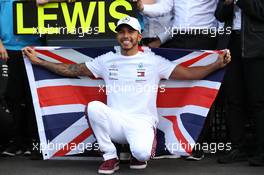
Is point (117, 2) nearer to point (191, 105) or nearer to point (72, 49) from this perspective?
point (72, 49)

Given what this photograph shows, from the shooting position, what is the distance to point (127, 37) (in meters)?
5.40

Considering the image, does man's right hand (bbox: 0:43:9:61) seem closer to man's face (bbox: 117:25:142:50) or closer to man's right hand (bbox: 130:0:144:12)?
man's face (bbox: 117:25:142:50)

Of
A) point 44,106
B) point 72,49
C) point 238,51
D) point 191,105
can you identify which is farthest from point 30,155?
point 238,51

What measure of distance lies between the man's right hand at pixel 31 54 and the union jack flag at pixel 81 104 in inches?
1.8

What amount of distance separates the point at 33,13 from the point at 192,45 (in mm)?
1423

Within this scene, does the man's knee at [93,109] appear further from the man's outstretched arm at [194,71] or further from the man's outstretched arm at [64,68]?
the man's outstretched arm at [194,71]

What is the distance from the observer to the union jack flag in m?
5.57

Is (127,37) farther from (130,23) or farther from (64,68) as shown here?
(64,68)

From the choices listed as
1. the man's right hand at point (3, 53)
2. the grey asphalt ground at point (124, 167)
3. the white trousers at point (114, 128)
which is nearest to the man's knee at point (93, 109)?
the white trousers at point (114, 128)

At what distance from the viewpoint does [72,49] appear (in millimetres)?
5633

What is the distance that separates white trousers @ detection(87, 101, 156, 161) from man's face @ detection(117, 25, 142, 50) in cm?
51

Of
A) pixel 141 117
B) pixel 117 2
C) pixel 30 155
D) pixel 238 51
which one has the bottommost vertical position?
pixel 30 155

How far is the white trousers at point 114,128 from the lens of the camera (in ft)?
17.5

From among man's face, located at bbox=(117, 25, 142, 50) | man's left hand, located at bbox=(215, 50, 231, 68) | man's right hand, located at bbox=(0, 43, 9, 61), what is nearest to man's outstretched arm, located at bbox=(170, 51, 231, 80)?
man's left hand, located at bbox=(215, 50, 231, 68)
